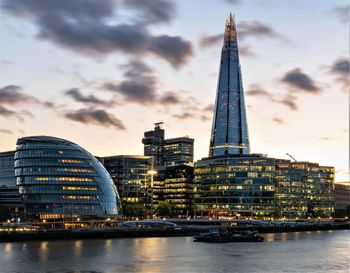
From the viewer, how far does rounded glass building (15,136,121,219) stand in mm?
155750

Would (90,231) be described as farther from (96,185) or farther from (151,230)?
(96,185)

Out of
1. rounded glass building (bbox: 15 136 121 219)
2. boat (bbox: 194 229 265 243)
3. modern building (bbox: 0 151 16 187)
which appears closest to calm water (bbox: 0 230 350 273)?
boat (bbox: 194 229 265 243)

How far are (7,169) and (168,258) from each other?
116 meters

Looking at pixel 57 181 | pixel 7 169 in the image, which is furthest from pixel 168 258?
pixel 7 169

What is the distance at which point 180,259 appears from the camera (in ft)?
277

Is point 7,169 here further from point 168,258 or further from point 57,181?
point 168,258

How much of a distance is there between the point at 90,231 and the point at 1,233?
22354mm

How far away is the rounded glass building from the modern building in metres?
27.0

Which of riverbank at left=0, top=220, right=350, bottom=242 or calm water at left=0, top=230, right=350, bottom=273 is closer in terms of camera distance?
calm water at left=0, top=230, right=350, bottom=273

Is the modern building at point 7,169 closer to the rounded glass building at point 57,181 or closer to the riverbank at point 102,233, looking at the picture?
the rounded glass building at point 57,181

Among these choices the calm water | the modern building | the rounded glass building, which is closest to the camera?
the calm water

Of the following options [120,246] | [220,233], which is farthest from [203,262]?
[220,233]

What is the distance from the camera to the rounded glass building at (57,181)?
156m

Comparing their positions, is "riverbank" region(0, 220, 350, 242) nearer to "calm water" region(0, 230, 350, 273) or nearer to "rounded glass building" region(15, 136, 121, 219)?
"calm water" region(0, 230, 350, 273)
